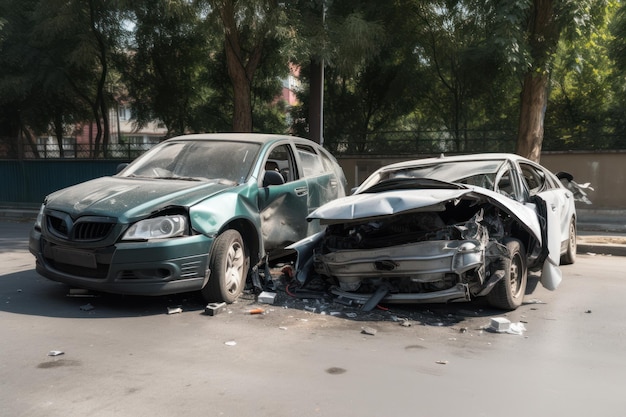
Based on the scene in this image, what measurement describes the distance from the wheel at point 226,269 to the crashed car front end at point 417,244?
0.63 metres

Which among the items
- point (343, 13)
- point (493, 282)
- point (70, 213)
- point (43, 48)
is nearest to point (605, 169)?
point (343, 13)

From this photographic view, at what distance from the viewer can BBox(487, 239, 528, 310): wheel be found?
533cm

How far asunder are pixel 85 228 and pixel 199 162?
164 centimetres

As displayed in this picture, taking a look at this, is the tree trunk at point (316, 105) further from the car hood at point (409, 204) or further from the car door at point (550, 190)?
the car hood at point (409, 204)

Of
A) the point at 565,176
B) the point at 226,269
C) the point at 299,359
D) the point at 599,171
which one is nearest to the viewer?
the point at 299,359

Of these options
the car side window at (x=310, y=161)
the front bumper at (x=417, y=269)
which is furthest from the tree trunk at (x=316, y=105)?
the front bumper at (x=417, y=269)

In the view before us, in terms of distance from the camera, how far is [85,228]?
5012 millimetres

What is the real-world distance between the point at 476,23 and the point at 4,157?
15926 mm

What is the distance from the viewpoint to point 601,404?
3.42 metres

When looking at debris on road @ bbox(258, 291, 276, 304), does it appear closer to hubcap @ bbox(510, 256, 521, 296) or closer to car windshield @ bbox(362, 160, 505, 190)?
car windshield @ bbox(362, 160, 505, 190)

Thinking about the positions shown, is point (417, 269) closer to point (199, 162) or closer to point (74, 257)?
point (199, 162)

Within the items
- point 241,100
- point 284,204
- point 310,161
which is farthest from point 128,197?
point 241,100

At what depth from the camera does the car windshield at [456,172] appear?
6.15 meters

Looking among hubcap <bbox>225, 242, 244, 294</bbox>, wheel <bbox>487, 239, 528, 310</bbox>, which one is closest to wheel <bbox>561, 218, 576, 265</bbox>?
wheel <bbox>487, 239, 528, 310</bbox>
